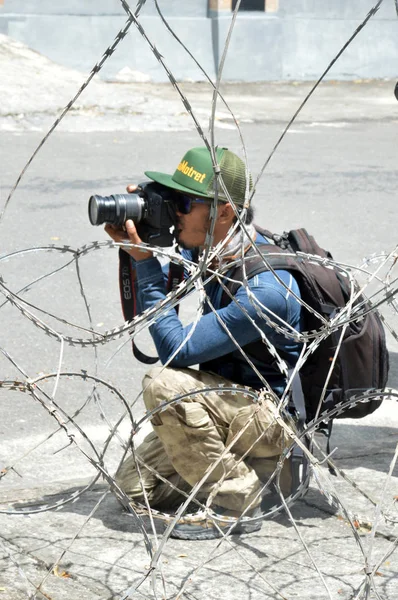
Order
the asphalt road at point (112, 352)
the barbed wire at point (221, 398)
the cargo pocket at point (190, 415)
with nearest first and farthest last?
the barbed wire at point (221, 398)
the asphalt road at point (112, 352)
the cargo pocket at point (190, 415)

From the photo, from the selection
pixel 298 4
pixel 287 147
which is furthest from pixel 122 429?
pixel 298 4

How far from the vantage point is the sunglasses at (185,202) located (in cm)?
316

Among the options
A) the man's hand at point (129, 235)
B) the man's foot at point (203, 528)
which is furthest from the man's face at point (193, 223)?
the man's foot at point (203, 528)

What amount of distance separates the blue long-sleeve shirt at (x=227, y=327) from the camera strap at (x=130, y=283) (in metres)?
0.14

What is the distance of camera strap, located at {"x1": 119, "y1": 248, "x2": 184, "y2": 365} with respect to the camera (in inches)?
135

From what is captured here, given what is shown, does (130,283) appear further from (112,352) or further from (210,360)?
(112,352)

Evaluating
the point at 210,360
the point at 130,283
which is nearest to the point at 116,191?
the point at 130,283

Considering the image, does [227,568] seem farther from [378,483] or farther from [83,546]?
[378,483]

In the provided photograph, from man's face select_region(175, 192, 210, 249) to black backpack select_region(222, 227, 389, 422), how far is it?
0.56 ft

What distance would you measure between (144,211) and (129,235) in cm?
10

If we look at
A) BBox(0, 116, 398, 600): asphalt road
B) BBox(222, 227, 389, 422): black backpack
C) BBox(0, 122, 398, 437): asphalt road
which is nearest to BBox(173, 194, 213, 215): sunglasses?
BBox(222, 227, 389, 422): black backpack

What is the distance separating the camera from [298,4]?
51.0 ft

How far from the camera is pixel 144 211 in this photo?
10.1 ft

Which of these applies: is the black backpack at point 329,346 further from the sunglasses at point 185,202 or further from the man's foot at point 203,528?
the man's foot at point 203,528
